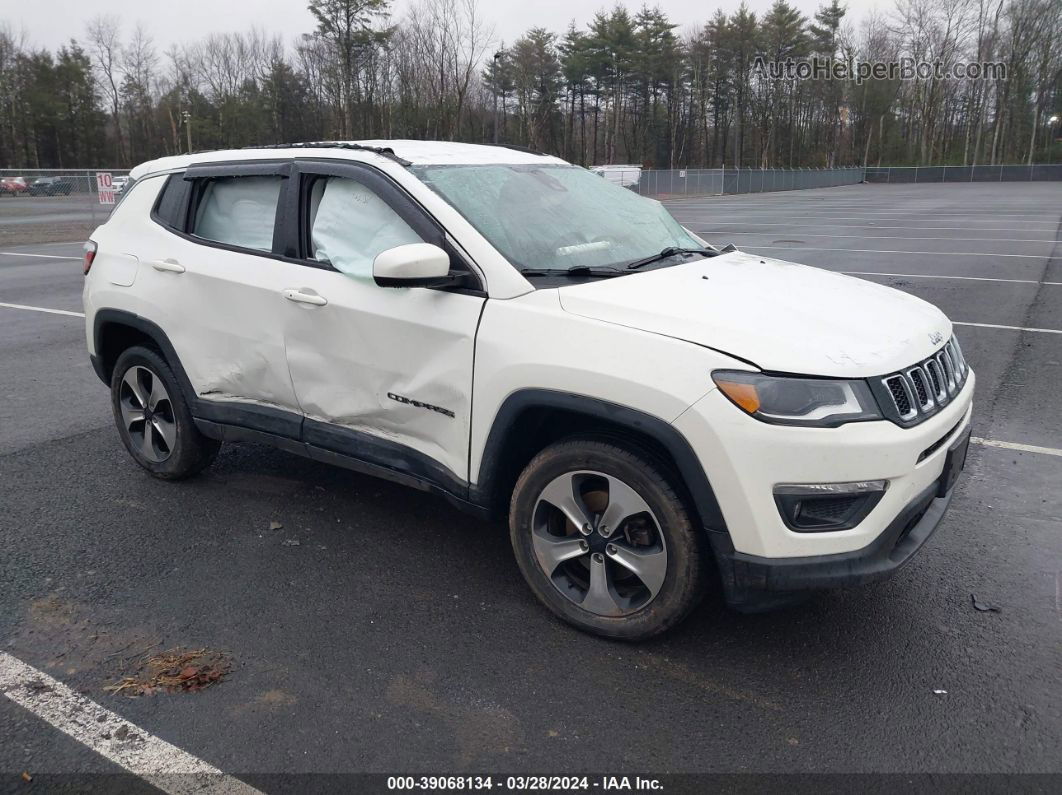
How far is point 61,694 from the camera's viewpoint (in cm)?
292

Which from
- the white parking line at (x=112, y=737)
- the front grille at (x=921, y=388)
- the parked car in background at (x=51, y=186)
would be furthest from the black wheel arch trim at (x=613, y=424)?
the parked car in background at (x=51, y=186)

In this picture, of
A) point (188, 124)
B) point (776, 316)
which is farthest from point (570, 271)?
point (188, 124)

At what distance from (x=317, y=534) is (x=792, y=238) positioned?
1744cm

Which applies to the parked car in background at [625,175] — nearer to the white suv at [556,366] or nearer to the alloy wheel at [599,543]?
the white suv at [556,366]

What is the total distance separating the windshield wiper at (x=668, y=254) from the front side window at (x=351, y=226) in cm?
94

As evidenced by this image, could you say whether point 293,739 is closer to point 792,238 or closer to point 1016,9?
point 792,238

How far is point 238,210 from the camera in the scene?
4324 millimetres

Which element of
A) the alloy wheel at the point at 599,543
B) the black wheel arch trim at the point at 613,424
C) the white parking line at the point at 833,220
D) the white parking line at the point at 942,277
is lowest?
the white parking line at the point at 942,277

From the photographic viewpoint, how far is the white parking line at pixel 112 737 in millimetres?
2520

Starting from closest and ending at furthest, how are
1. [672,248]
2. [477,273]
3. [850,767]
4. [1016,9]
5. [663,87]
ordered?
[850,767] < [477,273] < [672,248] < [1016,9] < [663,87]

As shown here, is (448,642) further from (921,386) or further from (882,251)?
(882,251)

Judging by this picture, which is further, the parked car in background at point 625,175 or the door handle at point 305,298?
the parked car in background at point 625,175

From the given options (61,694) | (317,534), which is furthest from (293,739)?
(317,534)

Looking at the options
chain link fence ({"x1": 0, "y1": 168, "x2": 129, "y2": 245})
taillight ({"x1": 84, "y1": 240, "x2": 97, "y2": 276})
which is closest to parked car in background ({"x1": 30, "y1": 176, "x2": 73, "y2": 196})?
chain link fence ({"x1": 0, "y1": 168, "x2": 129, "y2": 245})
